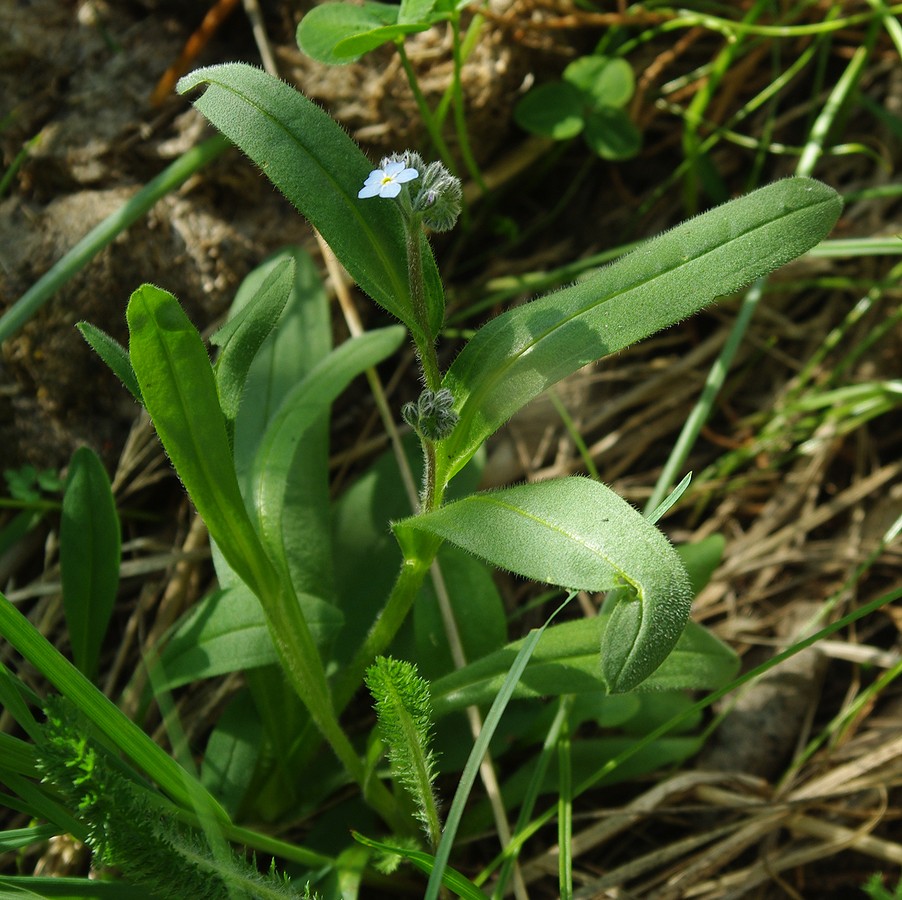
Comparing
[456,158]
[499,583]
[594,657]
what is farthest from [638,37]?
[594,657]

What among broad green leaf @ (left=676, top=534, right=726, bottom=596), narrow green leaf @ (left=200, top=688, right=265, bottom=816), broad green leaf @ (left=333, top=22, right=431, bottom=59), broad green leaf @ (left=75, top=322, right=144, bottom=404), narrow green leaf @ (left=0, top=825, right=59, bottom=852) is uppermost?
broad green leaf @ (left=333, top=22, right=431, bottom=59)

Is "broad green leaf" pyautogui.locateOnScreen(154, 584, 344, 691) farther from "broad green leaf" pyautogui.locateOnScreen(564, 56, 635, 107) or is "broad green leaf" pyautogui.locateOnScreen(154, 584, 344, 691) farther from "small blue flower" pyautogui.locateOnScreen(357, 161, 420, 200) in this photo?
"broad green leaf" pyautogui.locateOnScreen(564, 56, 635, 107)

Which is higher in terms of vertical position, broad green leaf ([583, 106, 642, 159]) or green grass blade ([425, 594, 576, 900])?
broad green leaf ([583, 106, 642, 159])

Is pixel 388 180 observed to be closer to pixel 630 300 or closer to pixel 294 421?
pixel 630 300

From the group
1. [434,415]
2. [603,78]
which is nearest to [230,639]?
[434,415]

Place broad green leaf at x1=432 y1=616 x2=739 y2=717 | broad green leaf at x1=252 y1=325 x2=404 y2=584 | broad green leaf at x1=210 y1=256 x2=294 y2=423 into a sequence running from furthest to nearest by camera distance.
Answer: broad green leaf at x1=252 y1=325 x2=404 y2=584 < broad green leaf at x1=432 y1=616 x2=739 y2=717 < broad green leaf at x1=210 y1=256 x2=294 y2=423

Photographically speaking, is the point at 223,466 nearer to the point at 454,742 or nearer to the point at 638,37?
the point at 454,742

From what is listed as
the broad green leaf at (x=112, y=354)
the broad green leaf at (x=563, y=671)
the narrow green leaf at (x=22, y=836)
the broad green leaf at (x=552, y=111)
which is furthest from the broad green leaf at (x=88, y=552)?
the broad green leaf at (x=552, y=111)

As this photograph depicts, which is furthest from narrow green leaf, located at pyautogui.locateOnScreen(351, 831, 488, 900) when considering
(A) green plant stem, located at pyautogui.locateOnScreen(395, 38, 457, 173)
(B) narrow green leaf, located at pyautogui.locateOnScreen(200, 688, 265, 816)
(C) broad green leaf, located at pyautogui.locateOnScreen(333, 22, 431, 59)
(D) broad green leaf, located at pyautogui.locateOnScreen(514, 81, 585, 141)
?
(D) broad green leaf, located at pyautogui.locateOnScreen(514, 81, 585, 141)
